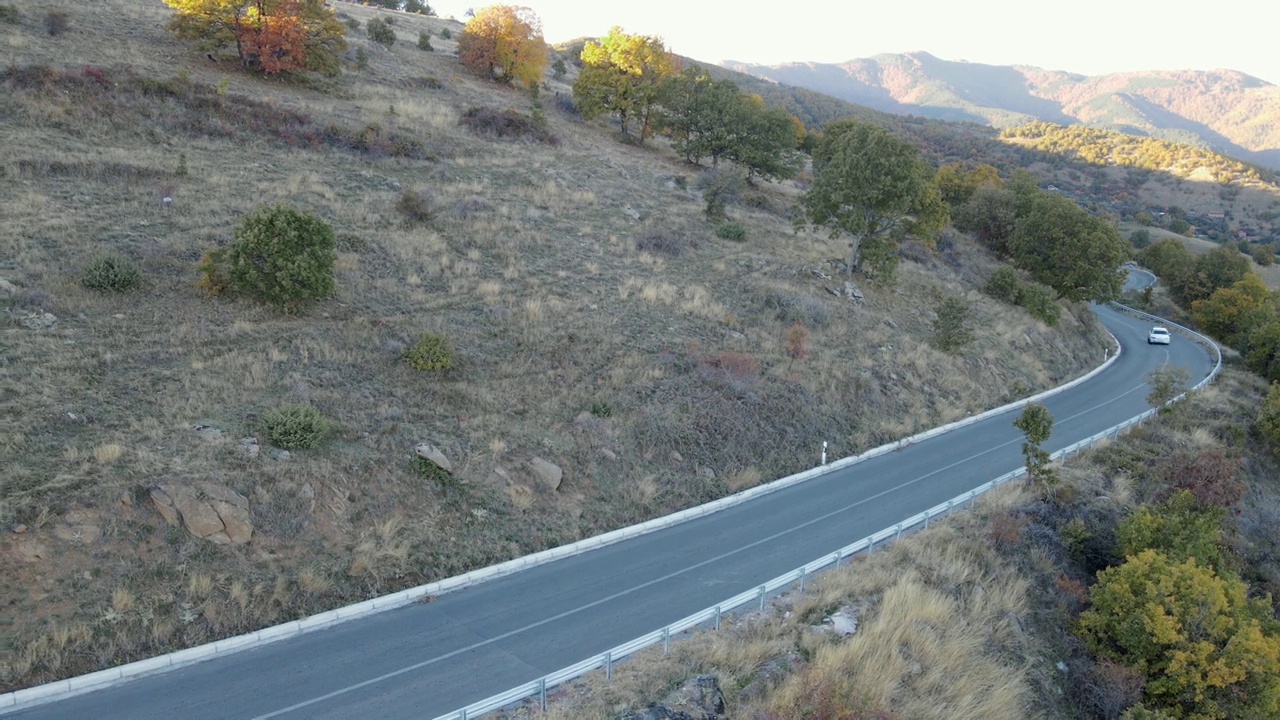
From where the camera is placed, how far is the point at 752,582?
13.9 metres

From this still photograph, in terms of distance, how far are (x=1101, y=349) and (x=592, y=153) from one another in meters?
32.5

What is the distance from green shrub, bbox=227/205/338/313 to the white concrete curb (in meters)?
9.85

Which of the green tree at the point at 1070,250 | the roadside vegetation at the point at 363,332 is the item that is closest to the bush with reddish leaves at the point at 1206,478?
the roadside vegetation at the point at 363,332

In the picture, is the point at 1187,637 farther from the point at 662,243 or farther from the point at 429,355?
the point at 662,243

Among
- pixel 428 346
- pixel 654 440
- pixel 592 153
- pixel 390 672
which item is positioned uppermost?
pixel 592 153

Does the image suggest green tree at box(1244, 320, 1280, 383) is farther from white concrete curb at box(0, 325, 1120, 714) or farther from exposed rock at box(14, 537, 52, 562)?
exposed rock at box(14, 537, 52, 562)

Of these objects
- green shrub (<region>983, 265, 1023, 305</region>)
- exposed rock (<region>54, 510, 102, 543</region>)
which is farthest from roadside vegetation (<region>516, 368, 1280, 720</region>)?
green shrub (<region>983, 265, 1023, 305</region>)

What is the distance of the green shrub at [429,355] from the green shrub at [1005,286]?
3344 cm

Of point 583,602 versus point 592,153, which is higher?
point 592,153

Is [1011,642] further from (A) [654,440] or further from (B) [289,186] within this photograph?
(B) [289,186]

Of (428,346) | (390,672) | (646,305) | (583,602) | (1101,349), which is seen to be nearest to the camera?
(390,672)

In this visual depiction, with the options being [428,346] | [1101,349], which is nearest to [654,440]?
[428,346]

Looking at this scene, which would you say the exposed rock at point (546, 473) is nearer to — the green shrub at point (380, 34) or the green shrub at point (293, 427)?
the green shrub at point (293, 427)

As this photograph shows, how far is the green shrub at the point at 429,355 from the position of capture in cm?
1773
